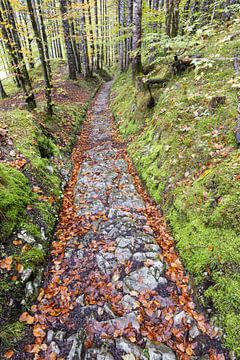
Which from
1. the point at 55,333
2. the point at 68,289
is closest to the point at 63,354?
the point at 55,333

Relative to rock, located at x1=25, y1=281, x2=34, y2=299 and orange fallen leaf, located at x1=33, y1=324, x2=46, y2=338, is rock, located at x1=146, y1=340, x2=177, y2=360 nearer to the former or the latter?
orange fallen leaf, located at x1=33, y1=324, x2=46, y2=338

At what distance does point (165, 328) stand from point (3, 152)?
5.78 m

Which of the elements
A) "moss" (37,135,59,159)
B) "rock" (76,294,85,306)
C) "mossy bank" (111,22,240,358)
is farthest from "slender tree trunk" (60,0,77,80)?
"rock" (76,294,85,306)

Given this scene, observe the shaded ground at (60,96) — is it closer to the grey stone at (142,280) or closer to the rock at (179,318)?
the grey stone at (142,280)

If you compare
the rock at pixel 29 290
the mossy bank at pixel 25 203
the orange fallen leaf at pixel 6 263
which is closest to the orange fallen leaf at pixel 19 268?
the mossy bank at pixel 25 203

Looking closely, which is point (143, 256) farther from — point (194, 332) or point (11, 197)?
point (11, 197)

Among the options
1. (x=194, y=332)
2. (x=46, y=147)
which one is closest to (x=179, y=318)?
(x=194, y=332)

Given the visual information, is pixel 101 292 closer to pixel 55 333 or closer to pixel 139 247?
pixel 55 333

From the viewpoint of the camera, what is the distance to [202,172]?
5.18 meters

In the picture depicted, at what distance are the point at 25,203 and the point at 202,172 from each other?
425 centimetres

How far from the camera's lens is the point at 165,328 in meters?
3.34

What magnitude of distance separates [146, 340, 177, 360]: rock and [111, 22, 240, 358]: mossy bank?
791 mm

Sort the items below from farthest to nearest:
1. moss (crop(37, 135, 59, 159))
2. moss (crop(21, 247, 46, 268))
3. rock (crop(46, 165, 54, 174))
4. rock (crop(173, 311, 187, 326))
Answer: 1. moss (crop(37, 135, 59, 159))
2. rock (crop(46, 165, 54, 174))
3. moss (crop(21, 247, 46, 268))
4. rock (crop(173, 311, 187, 326))

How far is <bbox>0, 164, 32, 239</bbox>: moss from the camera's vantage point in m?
4.34
